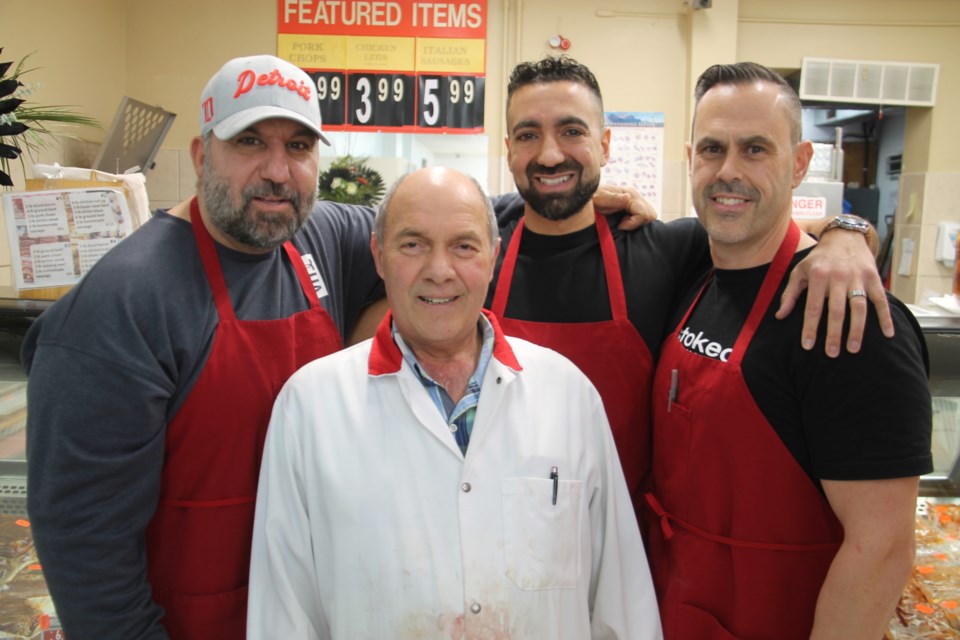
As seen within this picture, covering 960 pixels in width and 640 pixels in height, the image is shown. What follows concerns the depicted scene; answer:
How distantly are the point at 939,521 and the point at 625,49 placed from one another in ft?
12.2

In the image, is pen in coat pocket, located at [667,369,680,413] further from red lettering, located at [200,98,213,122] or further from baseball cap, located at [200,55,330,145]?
red lettering, located at [200,98,213,122]

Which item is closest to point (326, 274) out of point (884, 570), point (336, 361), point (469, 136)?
point (336, 361)

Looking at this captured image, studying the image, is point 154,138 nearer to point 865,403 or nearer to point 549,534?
point 549,534

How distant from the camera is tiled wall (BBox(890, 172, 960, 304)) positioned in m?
4.94

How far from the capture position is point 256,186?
4.58ft

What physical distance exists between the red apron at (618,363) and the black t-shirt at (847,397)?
0.31 metres

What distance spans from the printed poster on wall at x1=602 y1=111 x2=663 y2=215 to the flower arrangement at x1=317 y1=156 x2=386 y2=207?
1.59 meters

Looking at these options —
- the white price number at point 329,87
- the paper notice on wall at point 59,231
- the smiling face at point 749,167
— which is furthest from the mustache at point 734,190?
the white price number at point 329,87

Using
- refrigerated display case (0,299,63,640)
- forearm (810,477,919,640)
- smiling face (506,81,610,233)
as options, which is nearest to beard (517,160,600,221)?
smiling face (506,81,610,233)

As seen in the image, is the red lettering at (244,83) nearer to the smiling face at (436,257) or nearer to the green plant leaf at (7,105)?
the smiling face at (436,257)

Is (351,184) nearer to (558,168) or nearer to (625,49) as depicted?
(625,49)

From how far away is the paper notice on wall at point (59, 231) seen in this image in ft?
5.56

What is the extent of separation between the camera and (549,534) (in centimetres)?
120

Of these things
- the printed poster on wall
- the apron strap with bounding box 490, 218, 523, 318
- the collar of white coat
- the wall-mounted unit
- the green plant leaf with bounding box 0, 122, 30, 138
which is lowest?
the collar of white coat
